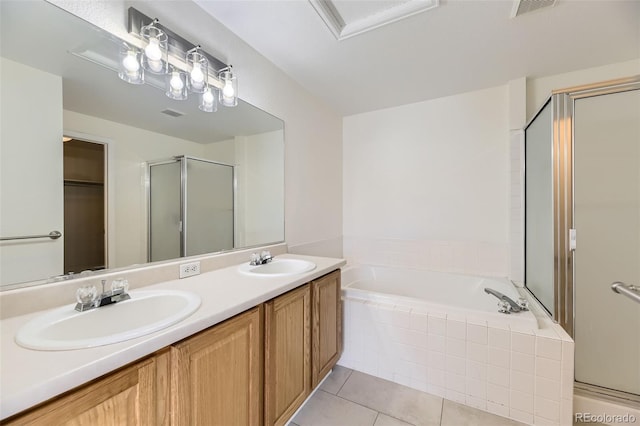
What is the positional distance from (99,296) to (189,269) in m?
0.45

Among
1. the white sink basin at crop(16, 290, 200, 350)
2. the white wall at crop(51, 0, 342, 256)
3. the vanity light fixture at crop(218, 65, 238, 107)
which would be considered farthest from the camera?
the vanity light fixture at crop(218, 65, 238, 107)

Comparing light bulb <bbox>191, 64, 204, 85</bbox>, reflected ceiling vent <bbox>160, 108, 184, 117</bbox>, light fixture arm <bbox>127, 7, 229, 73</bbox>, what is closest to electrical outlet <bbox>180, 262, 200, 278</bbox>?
reflected ceiling vent <bbox>160, 108, 184, 117</bbox>

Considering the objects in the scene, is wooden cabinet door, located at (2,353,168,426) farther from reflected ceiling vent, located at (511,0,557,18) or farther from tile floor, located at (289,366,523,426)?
reflected ceiling vent, located at (511,0,557,18)

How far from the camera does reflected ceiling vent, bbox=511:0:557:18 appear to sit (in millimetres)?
1390

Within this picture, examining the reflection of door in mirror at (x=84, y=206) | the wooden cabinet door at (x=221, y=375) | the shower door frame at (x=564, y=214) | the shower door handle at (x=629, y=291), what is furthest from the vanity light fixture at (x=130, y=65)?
the shower door frame at (x=564, y=214)

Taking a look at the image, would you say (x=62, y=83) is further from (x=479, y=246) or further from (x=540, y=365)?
(x=479, y=246)

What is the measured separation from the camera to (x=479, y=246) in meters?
2.50

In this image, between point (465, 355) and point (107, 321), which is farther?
point (465, 355)

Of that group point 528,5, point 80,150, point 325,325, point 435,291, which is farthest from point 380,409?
point 528,5

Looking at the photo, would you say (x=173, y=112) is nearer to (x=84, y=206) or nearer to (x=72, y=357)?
(x=84, y=206)

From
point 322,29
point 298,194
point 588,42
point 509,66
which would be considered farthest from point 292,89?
point 588,42

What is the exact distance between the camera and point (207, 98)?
1.49 m

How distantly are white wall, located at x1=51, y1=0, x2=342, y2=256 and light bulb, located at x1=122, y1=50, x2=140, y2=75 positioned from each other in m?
0.09

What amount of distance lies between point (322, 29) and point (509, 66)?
160cm
